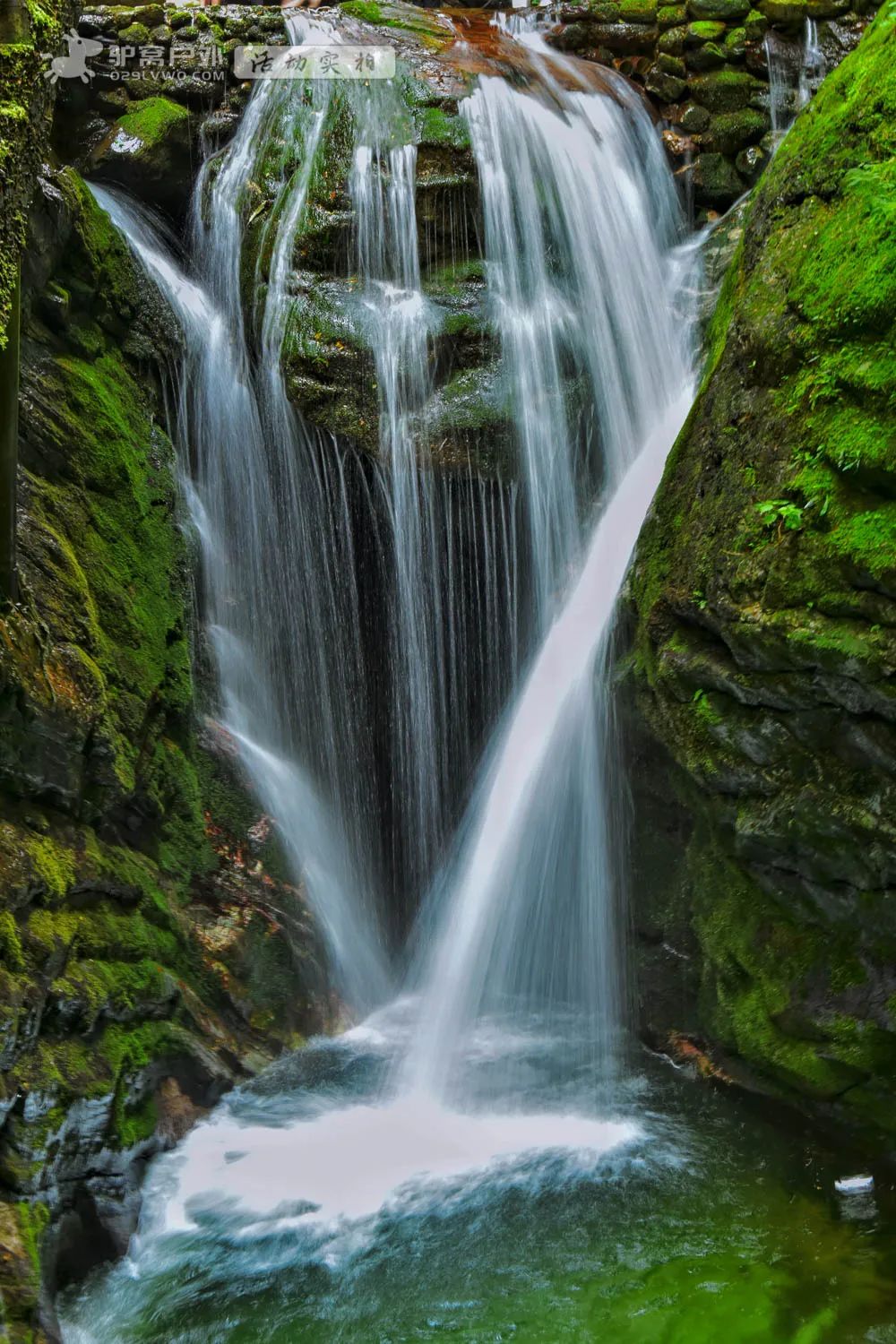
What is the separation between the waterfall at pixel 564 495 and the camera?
5680 millimetres

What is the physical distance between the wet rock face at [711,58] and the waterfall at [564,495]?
0.52 m

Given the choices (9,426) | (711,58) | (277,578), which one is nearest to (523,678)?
(277,578)

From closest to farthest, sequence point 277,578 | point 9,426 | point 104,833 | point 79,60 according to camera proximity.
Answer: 1. point 9,426
2. point 104,833
3. point 277,578
4. point 79,60

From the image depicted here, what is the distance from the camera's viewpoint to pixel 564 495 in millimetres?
7582

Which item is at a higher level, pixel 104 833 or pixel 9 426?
pixel 9 426

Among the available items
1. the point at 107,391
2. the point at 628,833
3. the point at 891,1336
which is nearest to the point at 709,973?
the point at 628,833

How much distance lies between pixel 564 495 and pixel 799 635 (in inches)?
152

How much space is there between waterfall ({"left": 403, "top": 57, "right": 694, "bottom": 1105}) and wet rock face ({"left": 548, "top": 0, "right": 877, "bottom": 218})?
20.6 inches

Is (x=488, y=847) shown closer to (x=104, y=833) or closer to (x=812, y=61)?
(x=104, y=833)

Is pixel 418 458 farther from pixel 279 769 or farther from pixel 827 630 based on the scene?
pixel 827 630

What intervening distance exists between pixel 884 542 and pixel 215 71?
8770mm

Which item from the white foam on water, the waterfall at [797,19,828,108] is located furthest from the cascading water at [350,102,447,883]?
the waterfall at [797,19,828,108]

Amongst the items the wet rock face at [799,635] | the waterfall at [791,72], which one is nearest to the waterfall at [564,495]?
the wet rock face at [799,635]

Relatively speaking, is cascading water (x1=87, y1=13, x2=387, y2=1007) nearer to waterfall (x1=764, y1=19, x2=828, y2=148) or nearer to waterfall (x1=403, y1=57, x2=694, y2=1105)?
waterfall (x1=403, y1=57, x2=694, y2=1105)
